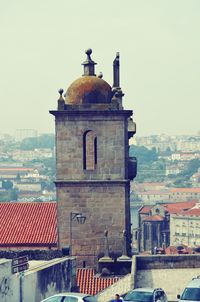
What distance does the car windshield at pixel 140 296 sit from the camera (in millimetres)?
30016

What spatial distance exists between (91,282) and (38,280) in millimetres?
11011

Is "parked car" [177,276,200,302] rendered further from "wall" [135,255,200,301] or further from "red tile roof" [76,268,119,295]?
"red tile roof" [76,268,119,295]

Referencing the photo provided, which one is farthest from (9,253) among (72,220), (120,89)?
(120,89)

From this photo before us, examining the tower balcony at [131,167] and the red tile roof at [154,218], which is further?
the red tile roof at [154,218]

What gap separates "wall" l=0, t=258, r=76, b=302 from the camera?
97.4 ft

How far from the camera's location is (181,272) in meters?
→ 37.6

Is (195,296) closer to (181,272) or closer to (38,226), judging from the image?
(181,272)

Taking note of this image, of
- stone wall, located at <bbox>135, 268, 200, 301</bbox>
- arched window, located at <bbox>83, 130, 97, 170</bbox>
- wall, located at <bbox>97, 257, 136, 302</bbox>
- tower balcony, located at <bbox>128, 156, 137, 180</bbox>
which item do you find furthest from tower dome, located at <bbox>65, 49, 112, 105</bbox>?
stone wall, located at <bbox>135, 268, 200, 301</bbox>

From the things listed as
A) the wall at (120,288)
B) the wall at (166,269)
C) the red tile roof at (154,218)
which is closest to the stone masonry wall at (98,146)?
the wall at (120,288)

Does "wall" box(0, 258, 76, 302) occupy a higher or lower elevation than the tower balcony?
lower

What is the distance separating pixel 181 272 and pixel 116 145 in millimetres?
10194

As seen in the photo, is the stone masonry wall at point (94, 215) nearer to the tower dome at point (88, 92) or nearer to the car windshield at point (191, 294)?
the tower dome at point (88, 92)

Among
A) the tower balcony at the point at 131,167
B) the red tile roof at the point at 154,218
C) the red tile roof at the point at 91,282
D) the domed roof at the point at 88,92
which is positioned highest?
the red tile roof at the point at 154,218

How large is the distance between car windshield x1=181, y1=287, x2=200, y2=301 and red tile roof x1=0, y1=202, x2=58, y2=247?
56.5 ft
